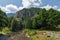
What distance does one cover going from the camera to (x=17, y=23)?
11469cm

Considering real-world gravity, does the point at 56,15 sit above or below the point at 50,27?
above

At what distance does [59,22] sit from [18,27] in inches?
1501

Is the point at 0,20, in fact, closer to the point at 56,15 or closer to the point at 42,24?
the point at 42,24

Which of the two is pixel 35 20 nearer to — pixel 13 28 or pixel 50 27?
pixel 50 27

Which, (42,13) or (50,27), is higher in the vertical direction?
(42,13)

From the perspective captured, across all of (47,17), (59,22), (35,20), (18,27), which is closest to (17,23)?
(18,27)

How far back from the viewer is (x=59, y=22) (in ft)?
278

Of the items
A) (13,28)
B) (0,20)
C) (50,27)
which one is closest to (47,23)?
(50,27)

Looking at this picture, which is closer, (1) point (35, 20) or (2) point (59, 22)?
(2) point (59, 22)

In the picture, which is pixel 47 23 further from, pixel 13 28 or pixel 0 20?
pixel 13 28

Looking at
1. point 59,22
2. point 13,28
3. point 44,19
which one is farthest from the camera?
point 13,28

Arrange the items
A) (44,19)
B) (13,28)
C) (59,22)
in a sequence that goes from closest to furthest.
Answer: (59,22) < (44,19) < (13,28)

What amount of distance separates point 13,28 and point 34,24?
20801 millimetres

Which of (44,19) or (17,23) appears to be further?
(17,23)
